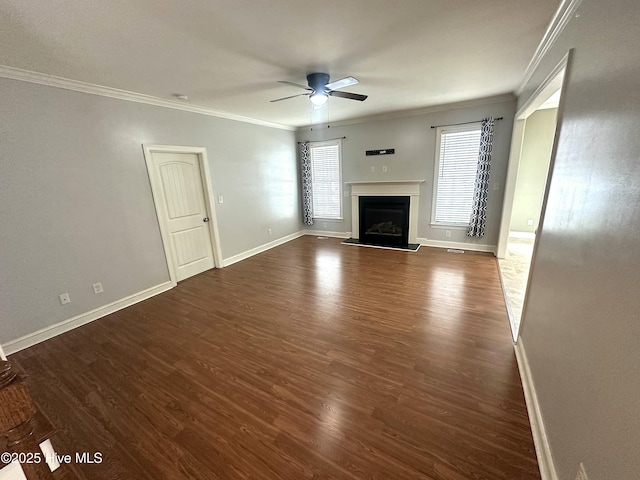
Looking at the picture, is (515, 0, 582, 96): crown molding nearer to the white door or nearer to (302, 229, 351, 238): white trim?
(302, 229, 351, 238): white trim

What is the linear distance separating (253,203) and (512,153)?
472 centimetres

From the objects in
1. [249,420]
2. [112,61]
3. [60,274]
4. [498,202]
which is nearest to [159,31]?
[112,61]

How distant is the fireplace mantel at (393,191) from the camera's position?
16.7 ft

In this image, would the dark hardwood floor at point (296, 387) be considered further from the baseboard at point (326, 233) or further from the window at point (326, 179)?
the window at point (326, 179)

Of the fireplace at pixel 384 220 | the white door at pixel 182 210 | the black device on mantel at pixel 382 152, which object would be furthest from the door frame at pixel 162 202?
the black device on mantel at pixel 382 152

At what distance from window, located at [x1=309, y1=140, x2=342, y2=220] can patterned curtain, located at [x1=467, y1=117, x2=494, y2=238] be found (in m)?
2.83

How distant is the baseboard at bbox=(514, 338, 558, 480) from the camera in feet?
4.21

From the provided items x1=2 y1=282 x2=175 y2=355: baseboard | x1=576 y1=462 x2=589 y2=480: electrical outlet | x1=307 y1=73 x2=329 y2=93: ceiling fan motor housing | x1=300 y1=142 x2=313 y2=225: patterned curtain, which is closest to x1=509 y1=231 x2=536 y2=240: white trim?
x1=300 y1=142 x2=313 y2=225: patterned curtain

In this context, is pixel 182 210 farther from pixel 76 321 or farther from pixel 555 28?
pixel 555 28

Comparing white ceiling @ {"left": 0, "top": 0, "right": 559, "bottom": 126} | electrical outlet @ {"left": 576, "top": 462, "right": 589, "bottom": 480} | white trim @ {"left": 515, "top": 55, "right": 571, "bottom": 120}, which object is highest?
white ceiling @ {"left": 0, "top": 0, "right": 559, "bottom": 126}

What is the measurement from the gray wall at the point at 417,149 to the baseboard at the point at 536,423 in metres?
3.31

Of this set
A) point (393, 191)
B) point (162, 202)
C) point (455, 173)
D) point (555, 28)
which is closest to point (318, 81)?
point (555, 28)

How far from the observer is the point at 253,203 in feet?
16.9

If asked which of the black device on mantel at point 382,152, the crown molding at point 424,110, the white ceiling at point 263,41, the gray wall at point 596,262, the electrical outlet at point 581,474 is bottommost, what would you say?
the electrical outlet at point 581,474
